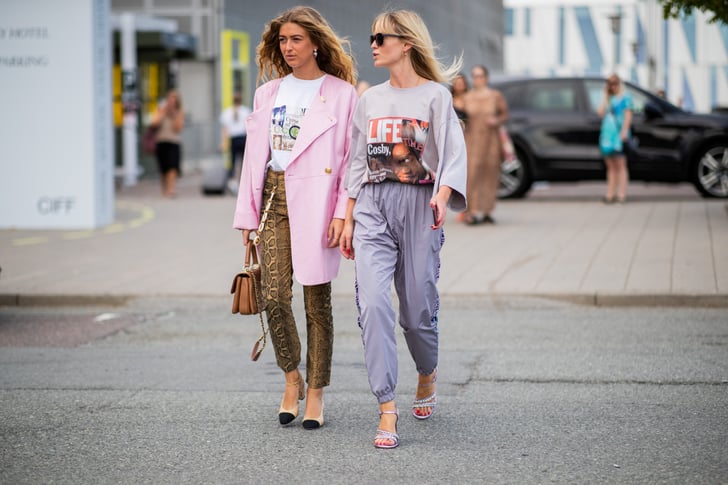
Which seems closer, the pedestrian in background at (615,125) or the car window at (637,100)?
the pedestrian in background at (615,125)

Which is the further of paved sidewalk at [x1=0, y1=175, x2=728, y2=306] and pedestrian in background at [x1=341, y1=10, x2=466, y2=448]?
paved sidewalk at [x1=0, y1=175, x2=728, y2=306]

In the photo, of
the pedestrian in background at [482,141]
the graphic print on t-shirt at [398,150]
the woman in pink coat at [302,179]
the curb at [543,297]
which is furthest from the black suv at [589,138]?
the graphic print on t-shirt at [398,150]

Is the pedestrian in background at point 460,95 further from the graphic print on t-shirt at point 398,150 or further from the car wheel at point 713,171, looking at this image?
the graphic print on t-shirt at point 398,150

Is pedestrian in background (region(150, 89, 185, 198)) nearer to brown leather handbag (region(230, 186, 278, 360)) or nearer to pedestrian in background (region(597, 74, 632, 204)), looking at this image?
pedestrian in background (region(597, 74, 632, 204))

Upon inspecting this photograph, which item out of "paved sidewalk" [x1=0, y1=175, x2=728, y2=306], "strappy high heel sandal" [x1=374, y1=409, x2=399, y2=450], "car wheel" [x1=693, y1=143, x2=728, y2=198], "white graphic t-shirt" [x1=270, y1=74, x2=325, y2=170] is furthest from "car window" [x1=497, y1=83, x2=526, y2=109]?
"strappy high heel sandal" [x1=374, y1=409, x2=399, y2=450]

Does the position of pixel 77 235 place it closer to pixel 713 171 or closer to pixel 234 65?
pixel 713 171

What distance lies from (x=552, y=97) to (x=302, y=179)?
44.8 feet

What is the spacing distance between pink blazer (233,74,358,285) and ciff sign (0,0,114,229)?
10069 millimetres

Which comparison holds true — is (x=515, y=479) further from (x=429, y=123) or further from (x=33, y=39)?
(x=33, y=39)

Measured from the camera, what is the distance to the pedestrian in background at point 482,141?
46.7 ft

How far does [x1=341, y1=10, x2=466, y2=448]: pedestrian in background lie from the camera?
16.5ft

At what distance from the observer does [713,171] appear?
57.7ft

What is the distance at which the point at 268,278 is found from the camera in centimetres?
534

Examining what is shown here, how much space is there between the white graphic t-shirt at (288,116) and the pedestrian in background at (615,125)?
11.8 meters
